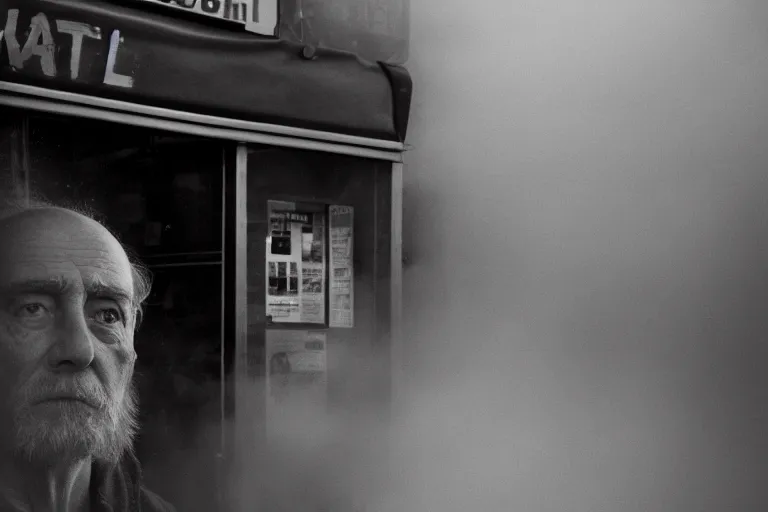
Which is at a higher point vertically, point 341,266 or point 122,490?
point 341,266

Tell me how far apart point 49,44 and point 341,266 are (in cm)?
119

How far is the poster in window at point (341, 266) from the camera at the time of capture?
3420mm

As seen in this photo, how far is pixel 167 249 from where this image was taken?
2914 millimetres

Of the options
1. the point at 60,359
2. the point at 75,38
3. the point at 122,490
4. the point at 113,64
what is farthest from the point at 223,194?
the point at 122,490

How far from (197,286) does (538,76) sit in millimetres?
1471

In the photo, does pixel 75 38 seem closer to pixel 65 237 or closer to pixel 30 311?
pixel 65 237

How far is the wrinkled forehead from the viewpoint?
2.58 m

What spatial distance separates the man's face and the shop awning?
0.37 meters

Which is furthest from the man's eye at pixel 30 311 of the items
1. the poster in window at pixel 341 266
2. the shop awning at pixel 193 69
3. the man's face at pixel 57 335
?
the poster in window at pixel 341 266

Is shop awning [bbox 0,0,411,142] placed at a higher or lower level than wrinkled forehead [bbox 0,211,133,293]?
higher

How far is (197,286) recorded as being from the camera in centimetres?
303

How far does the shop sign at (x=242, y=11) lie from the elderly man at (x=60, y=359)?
0.65 m

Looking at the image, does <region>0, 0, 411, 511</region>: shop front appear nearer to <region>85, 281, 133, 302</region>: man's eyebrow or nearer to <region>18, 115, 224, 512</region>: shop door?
<region>18, 115, 224, 512</region>: shop door

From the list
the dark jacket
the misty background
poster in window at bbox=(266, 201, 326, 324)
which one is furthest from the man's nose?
the misty background
